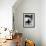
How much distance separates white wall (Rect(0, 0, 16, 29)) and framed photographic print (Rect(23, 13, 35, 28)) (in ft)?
3.94

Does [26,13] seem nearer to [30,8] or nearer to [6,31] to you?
[30,8]

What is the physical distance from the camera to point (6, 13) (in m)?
4.52

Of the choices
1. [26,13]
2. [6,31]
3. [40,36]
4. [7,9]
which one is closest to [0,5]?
[7,9]

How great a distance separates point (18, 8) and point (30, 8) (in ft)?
1.93

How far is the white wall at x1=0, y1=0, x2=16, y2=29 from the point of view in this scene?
446 cm

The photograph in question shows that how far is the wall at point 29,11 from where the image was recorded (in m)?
5.64

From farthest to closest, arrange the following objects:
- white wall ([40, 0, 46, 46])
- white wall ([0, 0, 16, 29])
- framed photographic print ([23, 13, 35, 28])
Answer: framed photographic print ([23, 13, 35, 28]) < white wall ([40, 0, 46, 46]) < white wall ([0, 0, 16, 29])

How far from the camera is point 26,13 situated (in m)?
5.61

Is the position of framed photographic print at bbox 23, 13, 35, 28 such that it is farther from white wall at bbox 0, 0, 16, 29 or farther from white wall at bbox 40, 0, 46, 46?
white wall at bbox 0, 0, 16, 29

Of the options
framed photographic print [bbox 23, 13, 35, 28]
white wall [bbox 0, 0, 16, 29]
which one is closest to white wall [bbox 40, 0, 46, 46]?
framed photographic print [bbox 23, 13, 35, 28]

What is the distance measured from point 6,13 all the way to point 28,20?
1.43 meters

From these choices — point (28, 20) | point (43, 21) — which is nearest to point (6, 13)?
point (28, 20)

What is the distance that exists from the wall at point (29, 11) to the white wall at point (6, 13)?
3.63ft

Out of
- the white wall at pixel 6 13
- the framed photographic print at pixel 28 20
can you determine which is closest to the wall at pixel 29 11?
the framed photographic print at pixel 28 20
